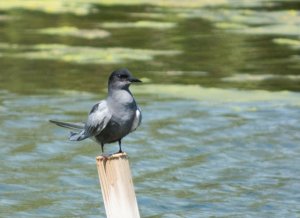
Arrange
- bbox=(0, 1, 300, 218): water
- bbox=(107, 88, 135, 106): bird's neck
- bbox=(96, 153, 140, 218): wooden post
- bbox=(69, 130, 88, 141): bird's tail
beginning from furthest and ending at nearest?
1. bbox=(0, 1, 300, 218): water
2. bbox=(69, 130, 88, 141): bird's tail
3. bbox=(107, 88, 135, 106): bird's neck
4. bbox=(96, 153, 140, 218): wooden post

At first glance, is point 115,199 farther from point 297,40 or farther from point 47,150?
point 297,40

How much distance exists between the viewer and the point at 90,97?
416 inches

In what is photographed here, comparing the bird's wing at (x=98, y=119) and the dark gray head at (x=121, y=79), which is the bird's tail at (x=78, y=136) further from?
the dark gray head at (x=121, y=79)

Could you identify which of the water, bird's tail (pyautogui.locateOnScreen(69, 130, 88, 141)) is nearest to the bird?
bird's tail (pyautogui.locateOnScreen(69, 130, 88, 141))

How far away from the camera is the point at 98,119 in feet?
16.3

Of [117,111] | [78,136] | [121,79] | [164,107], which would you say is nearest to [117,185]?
[117,111]

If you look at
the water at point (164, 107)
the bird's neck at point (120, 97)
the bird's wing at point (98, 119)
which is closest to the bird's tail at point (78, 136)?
the bird's wing at point (98, 119)

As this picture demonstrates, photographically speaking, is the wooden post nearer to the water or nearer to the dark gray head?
the dark gray head

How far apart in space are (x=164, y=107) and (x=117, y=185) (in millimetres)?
5762

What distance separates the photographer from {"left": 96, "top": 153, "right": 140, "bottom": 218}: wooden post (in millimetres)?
4520

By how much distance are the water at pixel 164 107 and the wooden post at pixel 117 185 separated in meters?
2.52

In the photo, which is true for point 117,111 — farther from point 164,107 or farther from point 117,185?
point 164,107

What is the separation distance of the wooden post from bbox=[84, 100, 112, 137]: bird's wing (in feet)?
1.42

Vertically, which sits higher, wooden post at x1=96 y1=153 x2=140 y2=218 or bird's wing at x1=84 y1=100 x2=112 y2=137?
bird's wing at x1=84 y1=100 x2=112 y2=137
